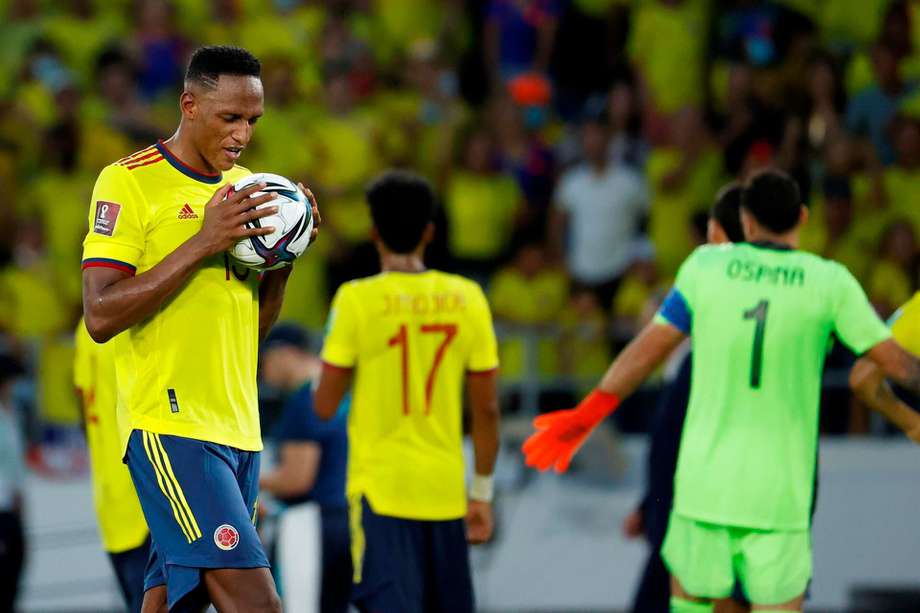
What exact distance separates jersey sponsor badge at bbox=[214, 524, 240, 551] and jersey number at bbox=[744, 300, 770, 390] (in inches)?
88.8

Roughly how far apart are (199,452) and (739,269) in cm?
236

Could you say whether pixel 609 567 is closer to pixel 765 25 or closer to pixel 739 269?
pixel 765 25

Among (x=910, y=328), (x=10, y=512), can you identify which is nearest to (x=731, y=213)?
(x=910, y=328)

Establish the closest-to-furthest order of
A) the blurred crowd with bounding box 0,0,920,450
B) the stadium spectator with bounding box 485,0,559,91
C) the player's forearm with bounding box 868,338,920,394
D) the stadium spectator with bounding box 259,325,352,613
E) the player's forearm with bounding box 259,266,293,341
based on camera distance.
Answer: the player's forearm with bounding box 259,266,293,341
the player's forearm with bounding box 868,338,920,394
the stadium spectator with bounding box 259,325,352,613
the blurred crowd with bounding box 0,0,920,450
the stadium spectator with bounding box 485,0,559,91

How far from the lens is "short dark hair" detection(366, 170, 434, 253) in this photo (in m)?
6.74

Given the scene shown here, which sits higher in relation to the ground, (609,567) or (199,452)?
(199,452)

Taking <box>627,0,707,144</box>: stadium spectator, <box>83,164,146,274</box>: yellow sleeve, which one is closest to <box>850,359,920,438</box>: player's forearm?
<box>83,164,146,274</box>: yellow sleeve

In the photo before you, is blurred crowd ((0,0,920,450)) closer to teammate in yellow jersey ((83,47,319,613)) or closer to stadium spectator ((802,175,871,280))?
stadium spectator ((802,175,871,280))

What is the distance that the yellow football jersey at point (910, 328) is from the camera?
6.61m

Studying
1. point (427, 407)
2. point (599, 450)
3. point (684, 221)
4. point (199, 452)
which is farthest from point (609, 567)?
point (199, 452)

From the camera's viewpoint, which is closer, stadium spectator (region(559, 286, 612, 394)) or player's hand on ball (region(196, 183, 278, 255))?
player's hand on ball (region(196, 183, 278, 255))

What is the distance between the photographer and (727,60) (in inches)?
506

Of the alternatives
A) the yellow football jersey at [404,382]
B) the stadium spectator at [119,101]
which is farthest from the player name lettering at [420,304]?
the stadium spectator at [119,101]

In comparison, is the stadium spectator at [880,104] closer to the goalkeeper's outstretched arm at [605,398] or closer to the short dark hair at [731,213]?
the short dark hair at [731,213]
